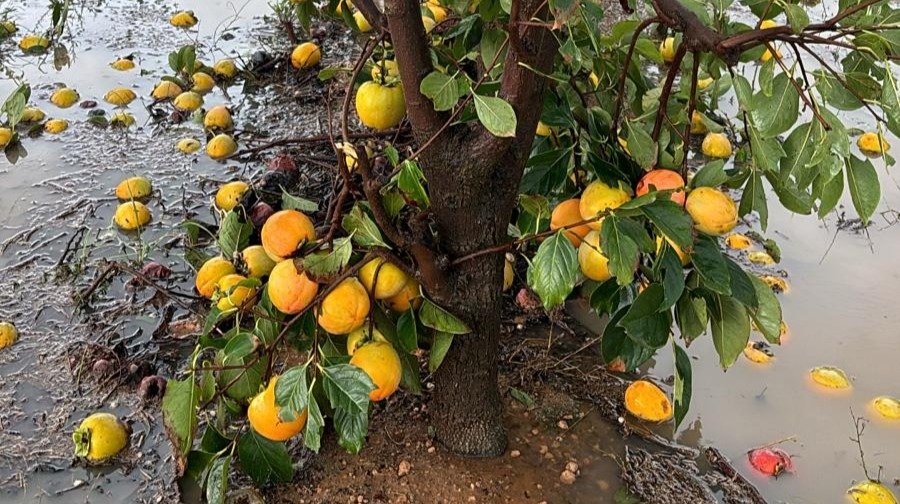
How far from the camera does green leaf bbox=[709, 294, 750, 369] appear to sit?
4.42 ft

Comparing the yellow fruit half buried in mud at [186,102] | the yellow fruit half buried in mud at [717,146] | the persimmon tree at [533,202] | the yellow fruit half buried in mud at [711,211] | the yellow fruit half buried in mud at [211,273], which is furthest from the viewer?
the yellow fruit half buried in mud at [186,102]

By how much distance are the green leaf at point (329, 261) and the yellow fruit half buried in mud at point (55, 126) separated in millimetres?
2684

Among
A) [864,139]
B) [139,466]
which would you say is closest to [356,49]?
[864,139]

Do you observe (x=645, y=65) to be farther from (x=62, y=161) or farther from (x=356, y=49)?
(x=62, y=161)

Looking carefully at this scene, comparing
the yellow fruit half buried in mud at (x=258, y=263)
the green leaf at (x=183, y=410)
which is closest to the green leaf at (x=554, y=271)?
the green leaf at (x=183, y=410)

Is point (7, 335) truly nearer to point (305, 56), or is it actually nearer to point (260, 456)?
point (260, 456)

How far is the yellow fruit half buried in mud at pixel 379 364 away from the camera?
58.5 inches

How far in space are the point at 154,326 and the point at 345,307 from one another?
1242 mm

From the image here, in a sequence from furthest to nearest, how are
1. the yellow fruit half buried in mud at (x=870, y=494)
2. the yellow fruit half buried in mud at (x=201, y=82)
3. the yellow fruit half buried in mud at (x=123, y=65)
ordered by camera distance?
the yellow fruit half buried in mud at (x=123, y=65) < the yellow fruit half buried in mud at (x=201, y=82) < the yellow fruit half buried in mud at (x=870, y=494)

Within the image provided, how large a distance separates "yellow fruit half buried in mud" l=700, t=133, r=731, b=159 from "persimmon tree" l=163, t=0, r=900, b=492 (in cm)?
150

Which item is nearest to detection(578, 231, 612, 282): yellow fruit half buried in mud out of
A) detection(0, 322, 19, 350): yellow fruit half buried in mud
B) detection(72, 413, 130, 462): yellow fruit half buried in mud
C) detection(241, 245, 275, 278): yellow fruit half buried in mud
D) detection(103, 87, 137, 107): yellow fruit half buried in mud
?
detection(241, 245, 275, 278): yellow fruit half buried in mud

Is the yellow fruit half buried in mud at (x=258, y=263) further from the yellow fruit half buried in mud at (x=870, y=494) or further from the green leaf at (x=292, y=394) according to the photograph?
the yellow fruit half buried in mud at (x=870, y=494)

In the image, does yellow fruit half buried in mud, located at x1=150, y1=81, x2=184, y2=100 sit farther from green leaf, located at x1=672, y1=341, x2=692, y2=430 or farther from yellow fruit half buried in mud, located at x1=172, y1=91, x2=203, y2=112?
green leaf, located at x1=672, y1=341, x2=692, y2=430

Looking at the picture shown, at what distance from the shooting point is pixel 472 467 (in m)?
1.89
